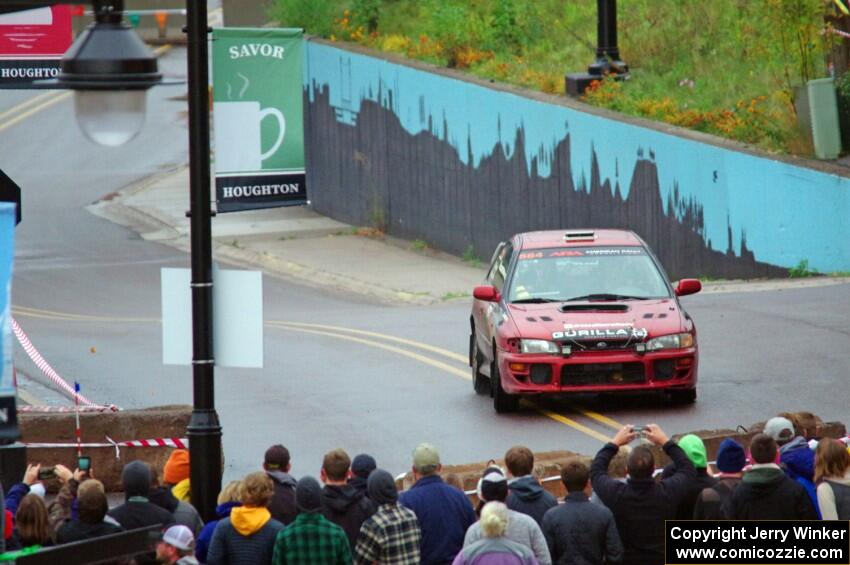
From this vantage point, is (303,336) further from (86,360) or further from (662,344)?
(662,344)

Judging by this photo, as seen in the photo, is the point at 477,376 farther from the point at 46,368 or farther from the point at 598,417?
the point at 46,368

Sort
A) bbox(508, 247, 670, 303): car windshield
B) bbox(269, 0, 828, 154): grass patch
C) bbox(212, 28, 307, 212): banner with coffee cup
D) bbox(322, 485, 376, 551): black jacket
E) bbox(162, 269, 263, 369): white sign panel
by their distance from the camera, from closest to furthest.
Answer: bbox(322, 485, 376, 551): black jacket → bbox(162, 269, 263, 369): white sign panel → bbox(212, 28, 307, 212): banner with coffee cup → bbox(508, 247, 670, 303): car windshield → bbox(269, 0, 828, 154): grass patch

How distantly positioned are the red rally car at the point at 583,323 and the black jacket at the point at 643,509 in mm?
6894

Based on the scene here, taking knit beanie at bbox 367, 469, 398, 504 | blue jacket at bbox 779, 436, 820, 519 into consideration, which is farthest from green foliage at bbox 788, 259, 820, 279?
knit beanie at bbox 367, 469, 398, 504

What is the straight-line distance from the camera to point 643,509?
9.46 meters

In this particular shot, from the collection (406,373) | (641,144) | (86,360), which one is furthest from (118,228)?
(406,373)

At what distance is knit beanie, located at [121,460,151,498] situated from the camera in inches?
360

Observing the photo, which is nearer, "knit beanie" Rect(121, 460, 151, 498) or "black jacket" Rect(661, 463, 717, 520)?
"knit beanie" Rect(121, 460, 151, 498)

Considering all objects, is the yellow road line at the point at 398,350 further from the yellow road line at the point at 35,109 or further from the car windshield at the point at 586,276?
the yellow road line at the point at 35,109

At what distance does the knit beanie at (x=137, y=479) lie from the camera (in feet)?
30.0

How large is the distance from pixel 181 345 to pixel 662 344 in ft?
22.9

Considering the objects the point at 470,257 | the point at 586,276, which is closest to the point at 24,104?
the point at 470,257

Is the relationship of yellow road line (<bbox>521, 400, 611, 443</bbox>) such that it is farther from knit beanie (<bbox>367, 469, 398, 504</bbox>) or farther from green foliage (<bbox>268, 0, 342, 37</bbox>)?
green foliage (<bbox>268, 0, 342, 37</bbox>)

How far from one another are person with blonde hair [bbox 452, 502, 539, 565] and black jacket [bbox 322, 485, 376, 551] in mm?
1215
